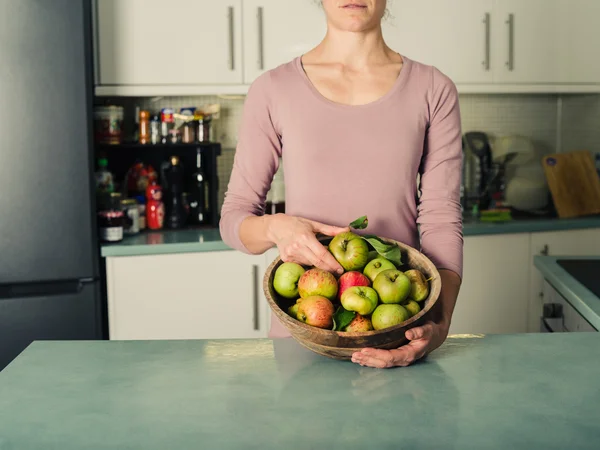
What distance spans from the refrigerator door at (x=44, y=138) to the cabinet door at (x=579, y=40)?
1878 millimetres

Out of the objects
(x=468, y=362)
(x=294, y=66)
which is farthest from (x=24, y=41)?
(x=468, y=362)

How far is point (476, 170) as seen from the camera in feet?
11.2

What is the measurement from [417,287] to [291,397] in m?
0.27

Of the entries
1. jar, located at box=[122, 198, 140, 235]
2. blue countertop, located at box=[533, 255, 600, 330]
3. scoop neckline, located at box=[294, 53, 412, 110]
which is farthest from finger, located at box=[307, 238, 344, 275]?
jar, located at box=[122, 198, 140, 235]

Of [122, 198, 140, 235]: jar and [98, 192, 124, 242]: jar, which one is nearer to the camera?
[98, 192, 124, 242]: jar

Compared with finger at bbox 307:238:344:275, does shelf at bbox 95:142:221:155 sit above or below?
above

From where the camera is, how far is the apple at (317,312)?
1.20 metres

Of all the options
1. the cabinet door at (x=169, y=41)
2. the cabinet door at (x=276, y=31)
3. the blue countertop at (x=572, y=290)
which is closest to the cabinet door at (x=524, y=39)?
the cabinet door at (x=276, y=31)

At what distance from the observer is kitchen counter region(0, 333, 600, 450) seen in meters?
1.02

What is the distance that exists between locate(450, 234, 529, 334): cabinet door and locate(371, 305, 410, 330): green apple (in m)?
1.86

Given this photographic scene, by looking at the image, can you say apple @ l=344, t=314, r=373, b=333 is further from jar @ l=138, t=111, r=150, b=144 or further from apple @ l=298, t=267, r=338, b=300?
jar @ l=138, t=111, r=150, b=144

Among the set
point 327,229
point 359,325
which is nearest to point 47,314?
point 327,229

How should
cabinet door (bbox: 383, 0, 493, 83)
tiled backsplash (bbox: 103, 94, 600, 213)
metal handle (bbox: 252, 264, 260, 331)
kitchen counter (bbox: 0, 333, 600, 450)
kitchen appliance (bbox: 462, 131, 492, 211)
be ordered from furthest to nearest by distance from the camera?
1. tiled backsplash (bbox: 103, 94, 600, 213)
2. kitchen appliance (bbox: 462, 131, 492, 211)
3. cabinet door (bbox: 383, 0, 493, 83)
4. metal handle (bbox: 252, 264, 260, 331)
5. kitchen counter (bbox: 0, 333, 600, 450)

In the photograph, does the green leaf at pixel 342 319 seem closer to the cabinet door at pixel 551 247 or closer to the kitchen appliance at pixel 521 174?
the cabinet door at pixel 551 247
